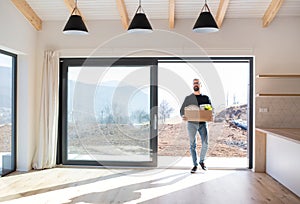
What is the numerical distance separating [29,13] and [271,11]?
13.3 feet

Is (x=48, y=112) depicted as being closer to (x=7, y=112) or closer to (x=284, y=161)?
(x=7, y=112)

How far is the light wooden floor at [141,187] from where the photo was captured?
3906 mm

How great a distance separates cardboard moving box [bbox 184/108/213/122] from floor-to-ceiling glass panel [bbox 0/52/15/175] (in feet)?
9.93

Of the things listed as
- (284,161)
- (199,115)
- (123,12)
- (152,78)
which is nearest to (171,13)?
(123,12)

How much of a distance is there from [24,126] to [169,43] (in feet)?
9.76

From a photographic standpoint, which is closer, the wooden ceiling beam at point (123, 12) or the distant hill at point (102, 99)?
the wooden ceiling beam at point (123, 12)

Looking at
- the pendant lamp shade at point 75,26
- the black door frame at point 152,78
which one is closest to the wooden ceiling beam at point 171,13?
the black door frame at point 152,78

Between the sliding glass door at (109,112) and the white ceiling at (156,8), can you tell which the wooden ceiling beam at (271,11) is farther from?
the sliding glass door at (109,112)

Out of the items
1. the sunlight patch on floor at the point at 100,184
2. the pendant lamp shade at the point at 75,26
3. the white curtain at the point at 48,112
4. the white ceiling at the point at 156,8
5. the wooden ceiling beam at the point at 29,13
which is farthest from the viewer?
the white curtain at the point at 48,112

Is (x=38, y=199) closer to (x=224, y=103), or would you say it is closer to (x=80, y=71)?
(x=80, y=71)

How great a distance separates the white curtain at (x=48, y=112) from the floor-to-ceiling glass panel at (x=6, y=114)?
0.47 meters

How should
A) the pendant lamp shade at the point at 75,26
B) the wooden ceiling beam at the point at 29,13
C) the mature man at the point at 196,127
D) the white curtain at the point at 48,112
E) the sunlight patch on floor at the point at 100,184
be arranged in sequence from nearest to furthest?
the pendant lamp shade at the point at 75,26 → the sunlight patch on floor at the point at 100,184 → the wooden ceiling beam at the point at 29,13 → the mature man at the point at 196,127 → the white curtain at the point at 48,112

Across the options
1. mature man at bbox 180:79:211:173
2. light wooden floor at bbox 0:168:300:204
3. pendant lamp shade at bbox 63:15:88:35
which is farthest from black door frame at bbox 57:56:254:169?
pendant lamp shade at bbox 63:15:88:35

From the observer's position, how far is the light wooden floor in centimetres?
391
